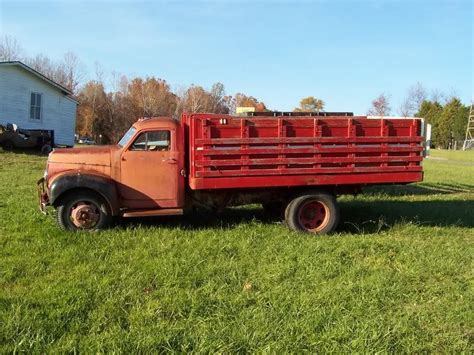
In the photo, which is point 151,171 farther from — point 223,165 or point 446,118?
point 446,118

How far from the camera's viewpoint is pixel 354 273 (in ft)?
20.0

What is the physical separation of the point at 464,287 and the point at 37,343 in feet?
14.5

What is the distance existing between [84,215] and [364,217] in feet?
16.8

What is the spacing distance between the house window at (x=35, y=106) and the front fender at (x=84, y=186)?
21.4m

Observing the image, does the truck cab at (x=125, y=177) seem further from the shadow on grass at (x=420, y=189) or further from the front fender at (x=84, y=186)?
the shadow on grass at (x=420, y=189)

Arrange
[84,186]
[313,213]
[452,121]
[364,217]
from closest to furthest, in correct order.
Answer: [84,186] → [313,213] → [364,217] → [452,121]

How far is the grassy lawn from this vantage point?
4215mm

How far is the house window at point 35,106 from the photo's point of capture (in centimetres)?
2743

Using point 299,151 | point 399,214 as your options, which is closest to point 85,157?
point 299,151

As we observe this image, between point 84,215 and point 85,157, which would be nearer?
point 84,215

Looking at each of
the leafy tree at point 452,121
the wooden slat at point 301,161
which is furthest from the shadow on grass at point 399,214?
the leafy tree at point 452,121

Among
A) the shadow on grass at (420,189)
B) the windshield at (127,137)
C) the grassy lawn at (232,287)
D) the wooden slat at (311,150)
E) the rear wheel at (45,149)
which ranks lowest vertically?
the grassy lawn at (232,287)

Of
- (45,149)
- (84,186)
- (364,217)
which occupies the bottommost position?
(364,217)

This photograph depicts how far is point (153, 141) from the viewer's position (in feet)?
27.0
